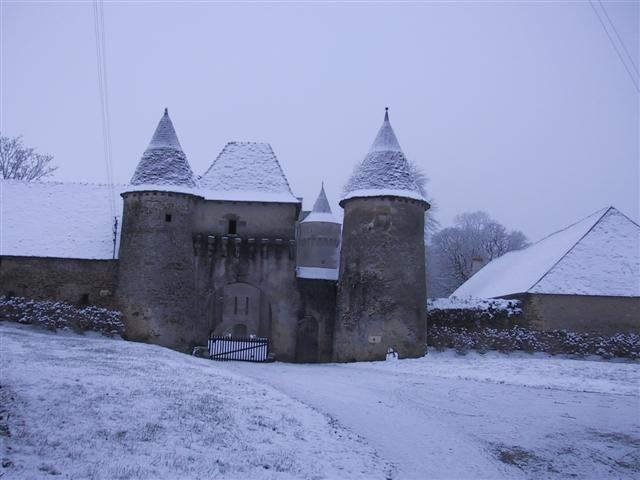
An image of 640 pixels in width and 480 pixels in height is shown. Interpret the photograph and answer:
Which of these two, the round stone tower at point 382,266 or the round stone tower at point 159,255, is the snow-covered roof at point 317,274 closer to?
the round stone tower at point 382,266

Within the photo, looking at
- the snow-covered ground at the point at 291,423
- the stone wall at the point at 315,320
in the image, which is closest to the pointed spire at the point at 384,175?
the stone wall at the point at 315,320

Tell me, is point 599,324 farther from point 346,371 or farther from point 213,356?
point 213,356

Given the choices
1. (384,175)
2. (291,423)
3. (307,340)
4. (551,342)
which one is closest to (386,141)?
(384,175)

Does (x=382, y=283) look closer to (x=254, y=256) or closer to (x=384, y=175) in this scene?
(x=384, y=175)

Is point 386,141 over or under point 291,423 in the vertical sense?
over

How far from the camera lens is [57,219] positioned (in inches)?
1223

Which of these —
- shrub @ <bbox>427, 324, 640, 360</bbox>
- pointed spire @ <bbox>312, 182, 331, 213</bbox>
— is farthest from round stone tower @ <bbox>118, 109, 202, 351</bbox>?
pointed spire @ <bbox>312, 182, 331, 213</bbox>

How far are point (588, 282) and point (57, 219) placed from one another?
939 inches

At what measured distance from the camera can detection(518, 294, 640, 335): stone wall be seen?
26.5 m

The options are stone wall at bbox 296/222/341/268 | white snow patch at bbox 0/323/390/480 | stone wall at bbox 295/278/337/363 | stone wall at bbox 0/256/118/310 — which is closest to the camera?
white snow patch at bbox 0/323/390/480

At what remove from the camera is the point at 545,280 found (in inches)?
1077

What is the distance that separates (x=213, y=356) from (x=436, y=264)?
143 ft

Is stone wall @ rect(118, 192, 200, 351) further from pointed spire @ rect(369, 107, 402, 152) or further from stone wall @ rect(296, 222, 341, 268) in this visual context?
stone wall @ rect(296, 222, 341, 268)

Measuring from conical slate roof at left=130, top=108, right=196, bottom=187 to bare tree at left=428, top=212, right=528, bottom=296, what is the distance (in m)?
36.5
